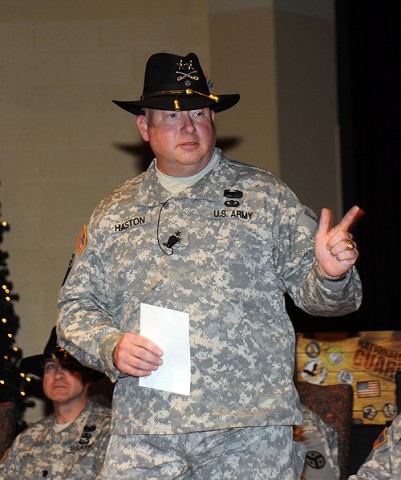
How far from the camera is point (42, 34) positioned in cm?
740

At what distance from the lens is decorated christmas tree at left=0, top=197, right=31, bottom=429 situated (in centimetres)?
660

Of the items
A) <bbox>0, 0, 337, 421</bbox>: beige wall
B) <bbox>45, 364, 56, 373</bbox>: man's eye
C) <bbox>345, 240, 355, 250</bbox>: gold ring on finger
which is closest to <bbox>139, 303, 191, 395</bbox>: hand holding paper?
<bbox>345, 240, 355, 250</bbox>: gold ring on finger

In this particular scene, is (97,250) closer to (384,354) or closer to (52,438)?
(52,438)

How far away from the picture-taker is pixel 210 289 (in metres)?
2.92

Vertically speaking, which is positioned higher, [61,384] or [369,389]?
[61,384]

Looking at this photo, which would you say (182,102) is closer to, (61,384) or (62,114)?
(61,384)

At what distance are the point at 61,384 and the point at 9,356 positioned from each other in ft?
4.87

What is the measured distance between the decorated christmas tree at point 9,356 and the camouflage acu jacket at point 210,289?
3.52 metres

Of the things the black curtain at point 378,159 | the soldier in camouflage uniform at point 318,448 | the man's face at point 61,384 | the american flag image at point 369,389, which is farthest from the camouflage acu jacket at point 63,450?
the black curtain at point 378,159

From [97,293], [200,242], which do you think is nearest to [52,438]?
[97,293]

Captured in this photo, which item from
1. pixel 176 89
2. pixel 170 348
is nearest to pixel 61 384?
pixel 176 89

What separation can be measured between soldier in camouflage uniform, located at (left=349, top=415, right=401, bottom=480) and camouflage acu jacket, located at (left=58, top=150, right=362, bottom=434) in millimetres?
654

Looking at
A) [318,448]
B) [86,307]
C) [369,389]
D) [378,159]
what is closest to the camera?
[86,307]

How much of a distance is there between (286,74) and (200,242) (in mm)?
4157
